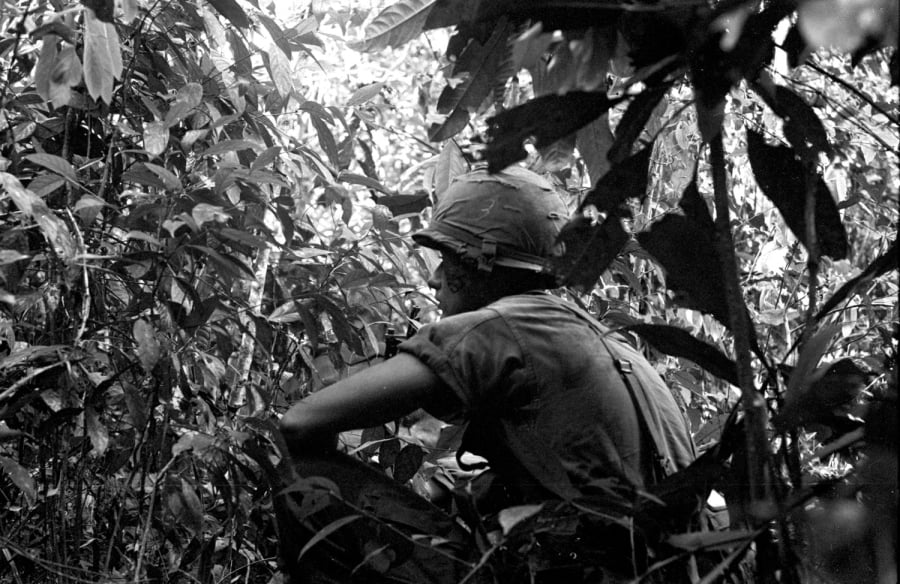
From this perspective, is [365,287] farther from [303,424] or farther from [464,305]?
[303,424]

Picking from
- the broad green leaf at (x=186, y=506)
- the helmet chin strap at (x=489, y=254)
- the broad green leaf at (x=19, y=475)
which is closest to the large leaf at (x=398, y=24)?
the helmet chin strap at (x=489, y=254)

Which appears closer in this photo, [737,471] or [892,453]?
[892,453]

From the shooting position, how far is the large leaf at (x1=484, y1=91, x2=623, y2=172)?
1367mm

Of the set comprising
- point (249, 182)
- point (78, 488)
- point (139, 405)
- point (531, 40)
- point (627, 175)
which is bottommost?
point (78, 488)

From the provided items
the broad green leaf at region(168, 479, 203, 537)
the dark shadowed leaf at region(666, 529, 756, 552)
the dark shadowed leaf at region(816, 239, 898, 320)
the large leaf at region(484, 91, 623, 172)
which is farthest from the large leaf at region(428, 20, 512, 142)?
the broad green leaf at region(168, 479, 203, 537)

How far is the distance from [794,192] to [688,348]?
0.29 m

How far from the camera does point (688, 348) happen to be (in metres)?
1.50

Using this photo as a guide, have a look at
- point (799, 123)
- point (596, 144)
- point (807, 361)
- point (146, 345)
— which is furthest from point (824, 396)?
point (146, 345)

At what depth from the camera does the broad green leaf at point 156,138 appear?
8.55ft

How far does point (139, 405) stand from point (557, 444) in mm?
1048

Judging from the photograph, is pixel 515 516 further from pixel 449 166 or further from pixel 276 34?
pixel 276 34

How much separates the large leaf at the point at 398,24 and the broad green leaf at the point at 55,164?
79cm

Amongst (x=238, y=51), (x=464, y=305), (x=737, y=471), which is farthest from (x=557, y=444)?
(x=238, y=51)

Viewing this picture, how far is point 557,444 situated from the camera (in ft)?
7.41
